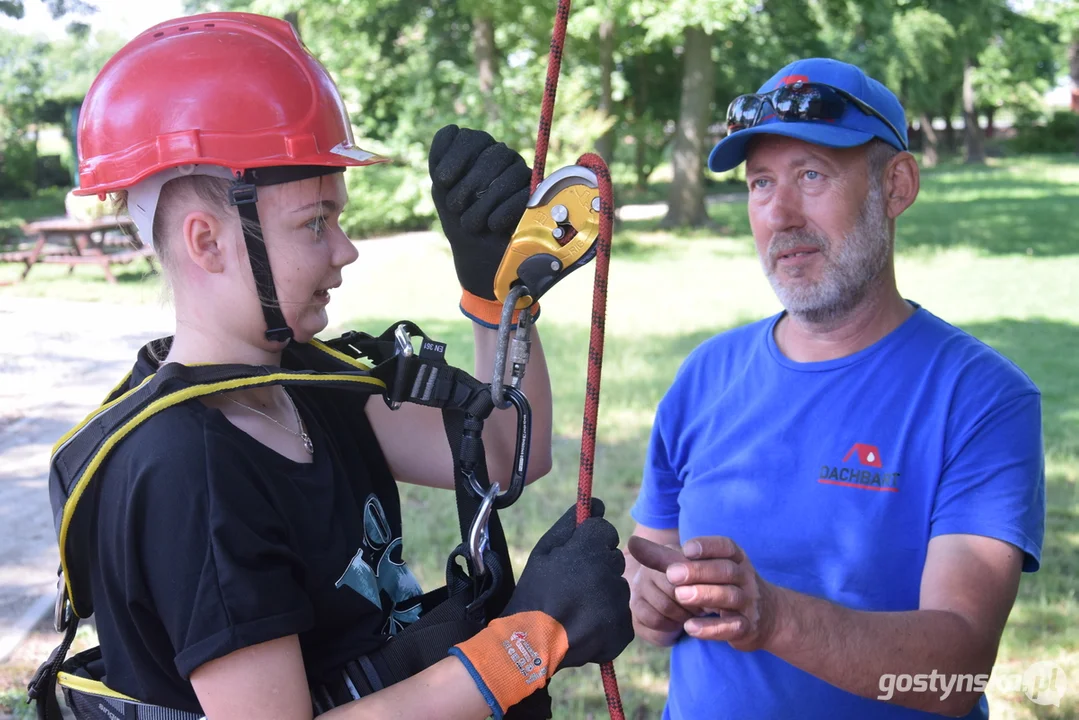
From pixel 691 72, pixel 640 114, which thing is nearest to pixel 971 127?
pixel 640 114

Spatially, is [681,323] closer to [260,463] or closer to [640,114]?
[260,463]

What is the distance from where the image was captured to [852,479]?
2.30 m

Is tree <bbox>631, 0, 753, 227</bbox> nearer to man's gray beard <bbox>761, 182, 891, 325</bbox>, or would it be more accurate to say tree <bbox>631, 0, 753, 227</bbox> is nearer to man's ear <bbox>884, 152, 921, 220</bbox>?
man's ear <bbox>884, 152, 921, 220</bbox>

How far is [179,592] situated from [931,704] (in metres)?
1.51

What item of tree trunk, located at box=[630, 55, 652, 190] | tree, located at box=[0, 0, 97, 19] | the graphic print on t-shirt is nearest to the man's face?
the graphic print on t-shirt

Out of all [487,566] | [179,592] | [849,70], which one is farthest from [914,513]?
[179,592]

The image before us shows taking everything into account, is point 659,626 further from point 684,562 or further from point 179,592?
point 179,592

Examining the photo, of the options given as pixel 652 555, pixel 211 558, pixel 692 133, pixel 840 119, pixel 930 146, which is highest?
pixel 692 133

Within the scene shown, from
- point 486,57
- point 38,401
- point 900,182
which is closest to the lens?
point 900,182

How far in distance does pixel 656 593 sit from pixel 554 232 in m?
0.96

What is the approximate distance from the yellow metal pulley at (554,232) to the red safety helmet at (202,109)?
0.35 m

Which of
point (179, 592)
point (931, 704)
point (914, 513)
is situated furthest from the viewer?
point (914, 513)

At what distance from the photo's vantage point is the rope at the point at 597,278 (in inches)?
71.5

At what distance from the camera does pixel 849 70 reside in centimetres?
262
